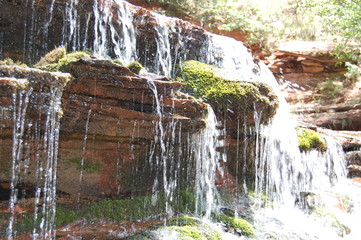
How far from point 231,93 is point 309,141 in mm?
3695

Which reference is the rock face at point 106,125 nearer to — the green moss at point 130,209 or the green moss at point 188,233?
the green moss at point 130,209

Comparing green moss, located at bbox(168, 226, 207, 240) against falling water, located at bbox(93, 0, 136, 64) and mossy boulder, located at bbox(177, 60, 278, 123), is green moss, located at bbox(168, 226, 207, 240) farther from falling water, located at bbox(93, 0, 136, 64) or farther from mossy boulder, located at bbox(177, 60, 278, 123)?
falling water, located at bbox(93, 0, 136, 64)

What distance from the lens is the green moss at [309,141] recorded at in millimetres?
9008

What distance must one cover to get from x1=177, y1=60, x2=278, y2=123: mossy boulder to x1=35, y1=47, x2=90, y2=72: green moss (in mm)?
2604

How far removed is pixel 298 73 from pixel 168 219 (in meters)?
11.8

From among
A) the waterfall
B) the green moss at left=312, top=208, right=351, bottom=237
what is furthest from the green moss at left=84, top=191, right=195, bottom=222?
the green moss at left=312, top=208, right=351, bottom=237

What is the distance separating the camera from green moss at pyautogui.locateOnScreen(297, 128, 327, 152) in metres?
9.01

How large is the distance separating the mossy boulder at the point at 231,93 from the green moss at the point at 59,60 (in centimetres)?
260

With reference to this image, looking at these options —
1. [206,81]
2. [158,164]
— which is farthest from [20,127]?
[206,81]

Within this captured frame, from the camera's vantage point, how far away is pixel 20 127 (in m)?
4.52

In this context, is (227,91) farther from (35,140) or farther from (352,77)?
(352,77)

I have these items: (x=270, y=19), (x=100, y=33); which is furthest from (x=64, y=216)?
(x=270, y=19)

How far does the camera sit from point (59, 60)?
16.9 ft

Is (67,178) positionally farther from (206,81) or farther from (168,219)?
(206,81)
